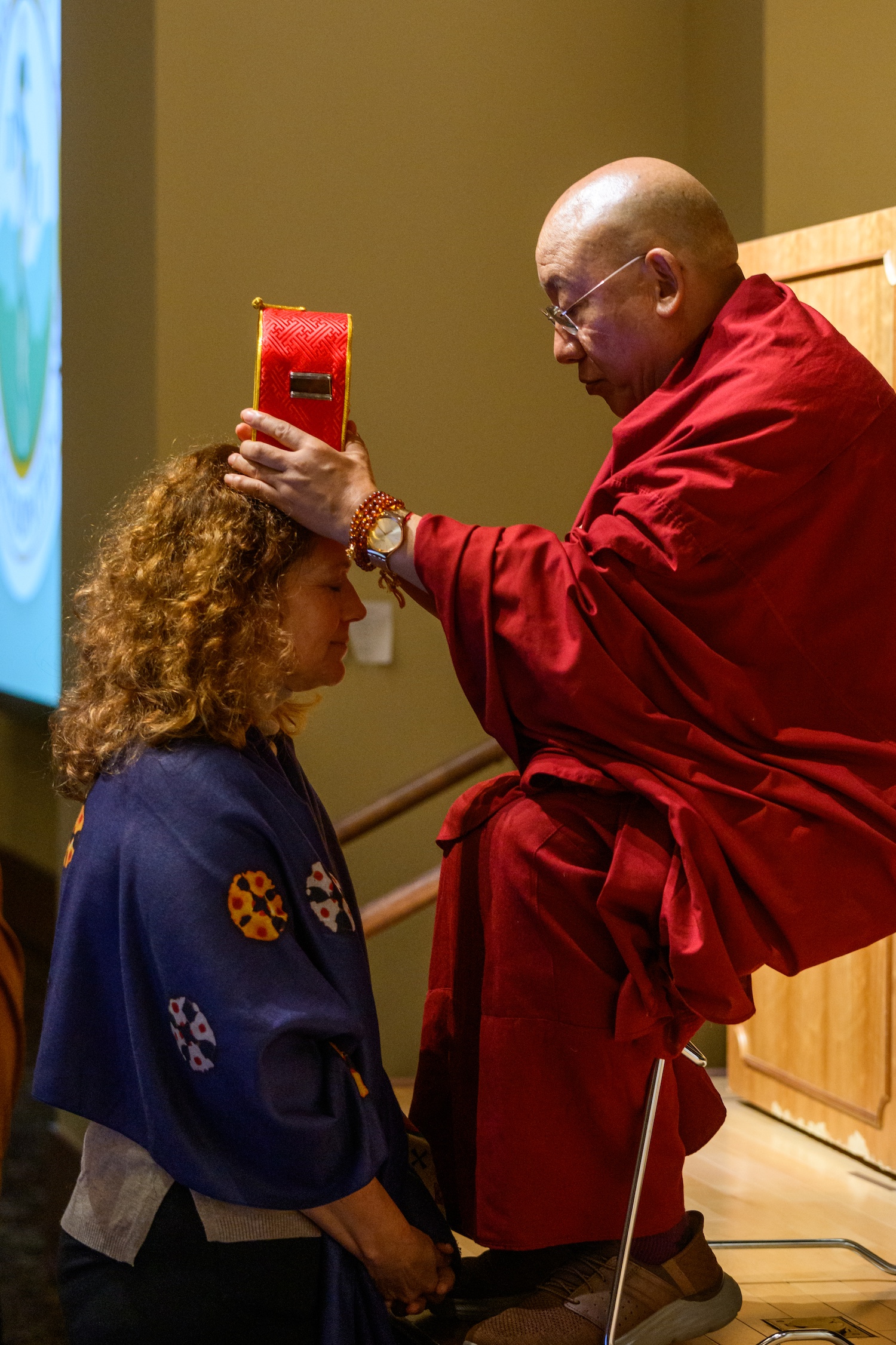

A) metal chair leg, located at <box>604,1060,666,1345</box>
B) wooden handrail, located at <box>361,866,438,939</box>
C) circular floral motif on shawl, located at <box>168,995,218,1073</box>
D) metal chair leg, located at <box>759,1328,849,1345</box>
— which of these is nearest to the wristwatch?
circular floral motif on shawl, located at <box>168,995,218,1073</box>

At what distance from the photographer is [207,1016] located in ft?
4.84

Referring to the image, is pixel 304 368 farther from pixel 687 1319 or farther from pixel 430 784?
pixel 430 784

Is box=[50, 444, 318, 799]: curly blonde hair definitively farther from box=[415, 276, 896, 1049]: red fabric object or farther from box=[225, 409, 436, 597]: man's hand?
box=[415, 276, 896, 1049]: red fabric object

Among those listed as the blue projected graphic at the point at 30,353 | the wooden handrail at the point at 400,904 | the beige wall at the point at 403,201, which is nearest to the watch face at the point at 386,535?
the wooden handrail at the point at 400,904

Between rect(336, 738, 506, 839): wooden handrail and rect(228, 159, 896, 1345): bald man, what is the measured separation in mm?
1313

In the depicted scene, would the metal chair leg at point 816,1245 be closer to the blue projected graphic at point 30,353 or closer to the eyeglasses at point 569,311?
the eyeglasses at point 569,311

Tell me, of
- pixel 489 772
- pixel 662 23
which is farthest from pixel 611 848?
pixel 662 23

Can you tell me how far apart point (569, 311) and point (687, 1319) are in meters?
1.34

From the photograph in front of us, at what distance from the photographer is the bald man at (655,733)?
5.51 ft

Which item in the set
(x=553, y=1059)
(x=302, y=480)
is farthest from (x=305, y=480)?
(x=553, y=1059)

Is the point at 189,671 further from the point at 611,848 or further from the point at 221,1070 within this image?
the point at 611,848

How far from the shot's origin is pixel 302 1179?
1502 millimetres

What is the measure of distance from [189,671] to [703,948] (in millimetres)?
650

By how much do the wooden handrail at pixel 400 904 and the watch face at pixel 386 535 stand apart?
3.48ft
